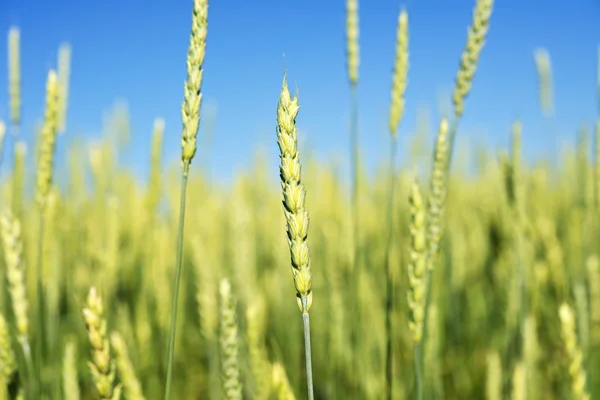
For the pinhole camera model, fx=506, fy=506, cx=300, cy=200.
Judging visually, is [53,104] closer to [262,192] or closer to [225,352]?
[225,352]

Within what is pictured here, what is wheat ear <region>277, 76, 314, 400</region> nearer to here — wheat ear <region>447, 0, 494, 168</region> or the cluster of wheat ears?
the cluster of wheat ears

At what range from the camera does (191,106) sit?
57 centimetres

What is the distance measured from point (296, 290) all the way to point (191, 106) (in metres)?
0.24

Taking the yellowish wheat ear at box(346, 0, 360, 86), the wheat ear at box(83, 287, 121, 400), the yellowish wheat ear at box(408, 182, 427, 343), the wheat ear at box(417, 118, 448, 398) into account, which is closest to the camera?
the wheat ear at box(83, 287, 121, 400)

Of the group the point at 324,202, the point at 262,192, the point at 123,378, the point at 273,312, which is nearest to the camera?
the point at 123,378

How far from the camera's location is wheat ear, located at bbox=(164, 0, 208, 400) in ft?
1.85

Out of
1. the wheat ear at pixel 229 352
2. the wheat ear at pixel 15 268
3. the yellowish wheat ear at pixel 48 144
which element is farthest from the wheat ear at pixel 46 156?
the wheat ear at pixel 229 352

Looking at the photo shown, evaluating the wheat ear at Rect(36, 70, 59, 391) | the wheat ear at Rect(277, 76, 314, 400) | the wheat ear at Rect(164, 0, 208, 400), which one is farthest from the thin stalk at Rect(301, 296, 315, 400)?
the wheat ear at Rect(36, 70, 59, 391)

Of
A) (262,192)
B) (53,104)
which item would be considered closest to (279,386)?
(53,104)

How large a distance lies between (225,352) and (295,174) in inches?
14.1

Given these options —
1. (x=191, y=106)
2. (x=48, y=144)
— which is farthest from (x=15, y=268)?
(x=191, y=106)

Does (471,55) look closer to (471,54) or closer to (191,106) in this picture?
(471,54)

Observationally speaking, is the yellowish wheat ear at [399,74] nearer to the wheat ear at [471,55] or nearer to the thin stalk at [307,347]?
the wheat ear at [471,55]

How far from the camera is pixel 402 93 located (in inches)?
39.9
